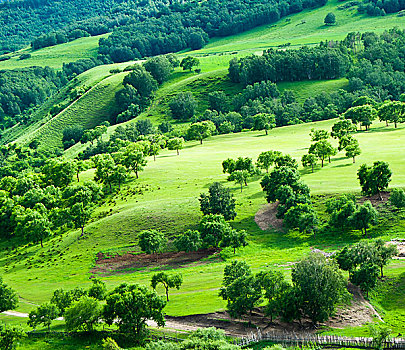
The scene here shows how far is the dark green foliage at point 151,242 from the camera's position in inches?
4414

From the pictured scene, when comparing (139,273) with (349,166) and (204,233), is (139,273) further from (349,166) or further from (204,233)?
(349,166)

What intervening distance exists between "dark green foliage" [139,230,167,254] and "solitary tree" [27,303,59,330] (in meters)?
33.5

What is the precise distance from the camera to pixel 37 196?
14912 cm

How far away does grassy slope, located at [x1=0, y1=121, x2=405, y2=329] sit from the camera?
330 feet

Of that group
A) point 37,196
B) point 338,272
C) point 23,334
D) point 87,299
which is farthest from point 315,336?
point 37,196

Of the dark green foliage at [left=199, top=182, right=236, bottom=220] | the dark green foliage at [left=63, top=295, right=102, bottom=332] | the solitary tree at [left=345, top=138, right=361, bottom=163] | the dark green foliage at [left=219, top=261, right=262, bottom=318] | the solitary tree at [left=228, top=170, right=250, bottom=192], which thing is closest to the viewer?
the dark green foliage at [left=63, top=295, right=102, bottom=332]

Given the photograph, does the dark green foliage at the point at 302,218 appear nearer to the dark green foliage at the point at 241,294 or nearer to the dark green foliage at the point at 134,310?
the dark green foliage at the point at 241,294

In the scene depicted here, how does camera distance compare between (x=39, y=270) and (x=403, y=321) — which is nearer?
(x=403, y=321)

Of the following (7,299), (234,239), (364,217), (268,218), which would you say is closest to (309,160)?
(268,218)

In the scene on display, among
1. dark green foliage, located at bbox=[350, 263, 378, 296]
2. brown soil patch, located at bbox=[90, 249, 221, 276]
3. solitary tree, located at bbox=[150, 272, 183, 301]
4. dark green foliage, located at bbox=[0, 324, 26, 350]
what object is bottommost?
brown soil patch, located at bbox=[90, 249, 221, 276]

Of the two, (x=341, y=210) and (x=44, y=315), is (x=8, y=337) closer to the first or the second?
(x=44, y=315)

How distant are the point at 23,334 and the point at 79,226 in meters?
58.0

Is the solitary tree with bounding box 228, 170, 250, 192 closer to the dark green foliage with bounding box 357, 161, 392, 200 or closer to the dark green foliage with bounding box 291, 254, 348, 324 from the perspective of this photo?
the dark green foliage with bounding box 357, 161, 392, 200

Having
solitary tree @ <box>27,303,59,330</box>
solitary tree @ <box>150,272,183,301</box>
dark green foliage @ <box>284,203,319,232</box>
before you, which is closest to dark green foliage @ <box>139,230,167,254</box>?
solitary tree @ <box>150,272,183,301</box>
